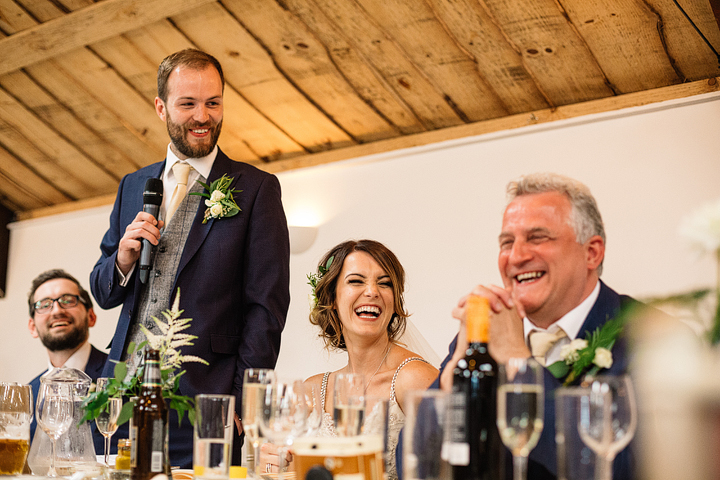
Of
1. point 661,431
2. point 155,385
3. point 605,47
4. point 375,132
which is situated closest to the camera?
point 661,431

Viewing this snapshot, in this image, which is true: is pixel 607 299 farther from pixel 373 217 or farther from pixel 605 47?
pixel 373 217

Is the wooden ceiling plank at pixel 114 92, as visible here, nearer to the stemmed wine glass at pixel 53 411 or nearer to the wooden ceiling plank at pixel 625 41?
the wooden ceiling plank at pixel 625 41

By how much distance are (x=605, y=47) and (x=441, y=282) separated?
1586mm

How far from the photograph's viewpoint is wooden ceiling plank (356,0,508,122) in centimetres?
378

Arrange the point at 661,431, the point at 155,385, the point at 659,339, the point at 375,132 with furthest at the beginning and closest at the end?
1. the point at 375,132
2. the point at 155,385
3. the point at 659,339
4. the point at 661,431

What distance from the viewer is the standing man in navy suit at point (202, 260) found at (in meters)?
2.20

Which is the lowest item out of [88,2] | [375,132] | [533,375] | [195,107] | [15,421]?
[15,421]

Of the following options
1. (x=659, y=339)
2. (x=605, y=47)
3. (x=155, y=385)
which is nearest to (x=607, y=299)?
(x=659, y=339)

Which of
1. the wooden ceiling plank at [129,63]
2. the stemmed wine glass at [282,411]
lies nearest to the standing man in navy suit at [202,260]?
the stemmed wine glass at [282,411]

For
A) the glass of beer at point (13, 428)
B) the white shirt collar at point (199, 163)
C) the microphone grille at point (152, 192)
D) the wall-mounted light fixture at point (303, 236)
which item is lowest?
the glass of beer at point (13, 428)

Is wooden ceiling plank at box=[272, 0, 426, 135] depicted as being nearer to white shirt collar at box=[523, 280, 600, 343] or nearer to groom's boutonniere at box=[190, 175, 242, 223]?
groom's boutonniere at box=[190, 175, 242, 223]

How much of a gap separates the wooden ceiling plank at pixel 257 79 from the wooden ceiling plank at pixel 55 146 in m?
1.79

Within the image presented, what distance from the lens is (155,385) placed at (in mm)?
1499

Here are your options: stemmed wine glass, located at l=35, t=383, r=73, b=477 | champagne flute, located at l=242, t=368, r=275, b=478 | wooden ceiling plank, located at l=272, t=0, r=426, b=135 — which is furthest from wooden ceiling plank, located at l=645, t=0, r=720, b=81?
stemmed wine glass, located at l=35, t=383, r=73, b=477
